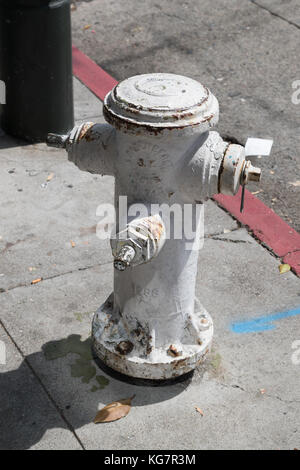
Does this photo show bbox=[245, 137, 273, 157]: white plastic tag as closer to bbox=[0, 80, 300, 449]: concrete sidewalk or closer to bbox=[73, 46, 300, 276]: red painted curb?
bbox=[73, 46, 300, 276]: red painted curb

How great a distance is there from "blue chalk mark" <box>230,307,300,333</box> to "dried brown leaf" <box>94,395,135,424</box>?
34.1 inches

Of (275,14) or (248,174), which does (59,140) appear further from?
(275,14)

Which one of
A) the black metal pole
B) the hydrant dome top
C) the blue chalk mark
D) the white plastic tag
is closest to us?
the hydrant dome top

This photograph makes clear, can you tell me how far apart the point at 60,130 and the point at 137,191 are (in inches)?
113

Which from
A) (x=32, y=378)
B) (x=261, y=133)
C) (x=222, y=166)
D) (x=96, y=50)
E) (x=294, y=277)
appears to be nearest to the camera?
(x=222, y=166)

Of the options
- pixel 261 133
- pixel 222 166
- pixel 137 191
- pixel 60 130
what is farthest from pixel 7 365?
pixel 261 133

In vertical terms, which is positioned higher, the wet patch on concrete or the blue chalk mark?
the wet patch on concrete

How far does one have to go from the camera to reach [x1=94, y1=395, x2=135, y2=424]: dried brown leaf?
3.76 metres

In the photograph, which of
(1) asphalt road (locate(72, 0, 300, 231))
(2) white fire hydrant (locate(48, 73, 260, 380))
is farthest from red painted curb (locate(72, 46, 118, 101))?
(2) white fire hydrant (locate(48, 73, 260, 380))

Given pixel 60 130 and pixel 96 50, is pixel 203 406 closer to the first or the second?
pixel 60 130

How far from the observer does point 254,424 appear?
377 centimetres

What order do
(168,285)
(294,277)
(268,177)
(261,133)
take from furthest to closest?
(261,133) → (268,177) → (294,277) → (168,285)

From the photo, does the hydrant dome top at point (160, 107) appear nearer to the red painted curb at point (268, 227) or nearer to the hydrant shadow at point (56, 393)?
the hydrant shadow at point (56, 393)

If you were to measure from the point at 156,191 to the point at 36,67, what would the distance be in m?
2.81
